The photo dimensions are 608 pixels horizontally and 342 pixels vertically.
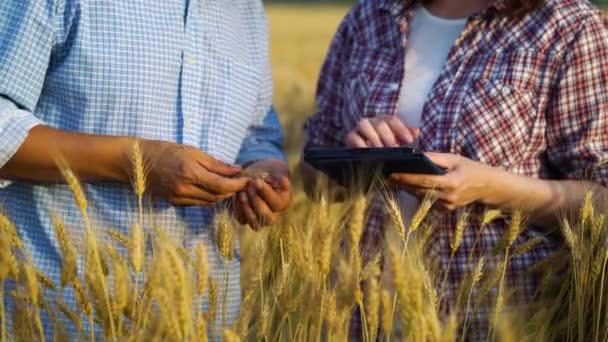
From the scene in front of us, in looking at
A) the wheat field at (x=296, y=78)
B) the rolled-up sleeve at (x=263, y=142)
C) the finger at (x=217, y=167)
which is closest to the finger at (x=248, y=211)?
the finger at (x=217, y=167)

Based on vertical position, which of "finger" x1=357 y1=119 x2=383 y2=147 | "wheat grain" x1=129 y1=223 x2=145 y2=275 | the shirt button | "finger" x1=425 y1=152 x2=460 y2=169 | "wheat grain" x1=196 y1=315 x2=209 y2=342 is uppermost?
the shirt button

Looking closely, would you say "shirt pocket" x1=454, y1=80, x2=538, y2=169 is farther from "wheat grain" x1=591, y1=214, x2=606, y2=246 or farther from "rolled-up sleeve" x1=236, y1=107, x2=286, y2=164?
"rolled-up sleeve" x1=236, y1=107, x2=286, y2=164

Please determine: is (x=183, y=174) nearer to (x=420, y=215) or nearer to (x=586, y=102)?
(x=420, y=215)

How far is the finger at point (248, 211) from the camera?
2.38 meters

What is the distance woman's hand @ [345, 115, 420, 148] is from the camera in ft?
7.74

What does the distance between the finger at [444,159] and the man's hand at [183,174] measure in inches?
20.0

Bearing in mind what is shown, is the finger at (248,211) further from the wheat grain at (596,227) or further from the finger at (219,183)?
the wheat grain at (596,227)

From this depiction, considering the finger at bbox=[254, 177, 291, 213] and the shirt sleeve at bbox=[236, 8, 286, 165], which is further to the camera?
the shirt sleeve at bbox=[236, 8, 286, 165]

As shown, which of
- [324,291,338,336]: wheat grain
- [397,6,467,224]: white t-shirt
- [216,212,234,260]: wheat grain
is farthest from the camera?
[397,6,467,224]: white t-shirt

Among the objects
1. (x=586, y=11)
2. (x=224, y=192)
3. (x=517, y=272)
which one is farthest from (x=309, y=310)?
(x=586, y=11)

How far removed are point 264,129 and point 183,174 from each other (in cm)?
69

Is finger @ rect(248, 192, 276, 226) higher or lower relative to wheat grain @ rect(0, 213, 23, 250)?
lower

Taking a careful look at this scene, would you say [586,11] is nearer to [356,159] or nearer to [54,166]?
[356,159]

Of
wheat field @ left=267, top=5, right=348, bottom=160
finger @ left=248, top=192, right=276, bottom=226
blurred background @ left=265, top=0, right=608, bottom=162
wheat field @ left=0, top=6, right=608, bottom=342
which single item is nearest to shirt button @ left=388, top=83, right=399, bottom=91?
wheat field @ left=0, top=6, right=608, bottom=342
